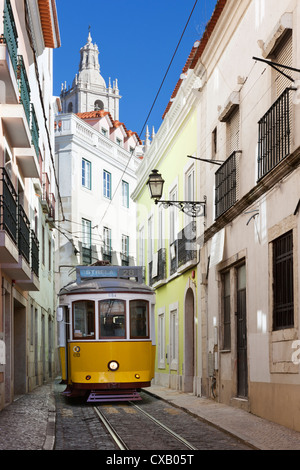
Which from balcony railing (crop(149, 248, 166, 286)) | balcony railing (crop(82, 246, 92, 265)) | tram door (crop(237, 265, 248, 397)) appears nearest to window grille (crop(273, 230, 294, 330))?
tram door (crop(237, 265, 248, 397))

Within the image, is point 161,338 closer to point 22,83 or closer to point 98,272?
point 98,272

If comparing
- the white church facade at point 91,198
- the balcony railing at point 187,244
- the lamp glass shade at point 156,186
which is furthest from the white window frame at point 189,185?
the white church facade at point 91,198

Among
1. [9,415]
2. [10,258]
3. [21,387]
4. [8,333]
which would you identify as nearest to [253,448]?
[9,415]

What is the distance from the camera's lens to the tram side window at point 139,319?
50.0 ft

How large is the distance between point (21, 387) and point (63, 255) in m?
15.5

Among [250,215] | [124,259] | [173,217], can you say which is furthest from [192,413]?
[124,259]

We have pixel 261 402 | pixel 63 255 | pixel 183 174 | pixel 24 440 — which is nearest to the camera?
pixel 24 440

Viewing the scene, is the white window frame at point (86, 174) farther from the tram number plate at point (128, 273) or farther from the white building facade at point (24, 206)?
the tram number plate at point (128, 273)

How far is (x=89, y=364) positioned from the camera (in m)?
14.8

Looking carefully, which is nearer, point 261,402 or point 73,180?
point 261,402

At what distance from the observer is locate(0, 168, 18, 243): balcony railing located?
40.2ft

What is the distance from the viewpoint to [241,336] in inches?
550
